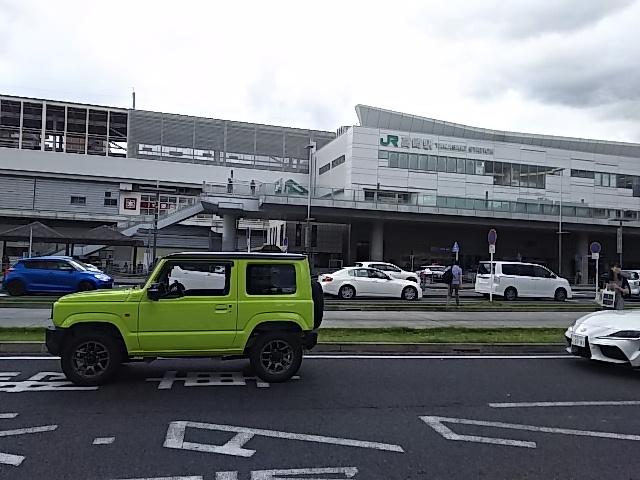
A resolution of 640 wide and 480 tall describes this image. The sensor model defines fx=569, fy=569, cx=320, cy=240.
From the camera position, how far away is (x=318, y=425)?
19.1 feet

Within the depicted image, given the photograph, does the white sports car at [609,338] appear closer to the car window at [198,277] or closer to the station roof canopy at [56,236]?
the car window at [198,277]

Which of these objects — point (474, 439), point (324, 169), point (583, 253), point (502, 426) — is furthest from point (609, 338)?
point (324, 169)

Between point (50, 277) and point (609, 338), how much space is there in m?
19.5

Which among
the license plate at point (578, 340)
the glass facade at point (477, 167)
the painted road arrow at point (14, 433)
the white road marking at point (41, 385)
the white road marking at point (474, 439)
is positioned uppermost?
the glass facade at point (477, 167)

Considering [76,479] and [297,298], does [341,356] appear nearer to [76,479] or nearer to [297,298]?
[297,298]

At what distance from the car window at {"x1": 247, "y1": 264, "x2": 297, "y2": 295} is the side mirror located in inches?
43.7

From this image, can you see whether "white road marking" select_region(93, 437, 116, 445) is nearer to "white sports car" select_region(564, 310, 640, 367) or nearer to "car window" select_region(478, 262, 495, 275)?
"white sports car" select_region(564, 310, 640, 367)

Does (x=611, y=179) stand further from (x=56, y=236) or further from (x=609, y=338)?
(x=609, y=338)

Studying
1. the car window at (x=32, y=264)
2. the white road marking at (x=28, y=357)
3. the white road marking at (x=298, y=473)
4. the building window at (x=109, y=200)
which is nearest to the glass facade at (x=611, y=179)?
the building window at (x=109, y=200)

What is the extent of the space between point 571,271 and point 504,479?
5920 centimetres

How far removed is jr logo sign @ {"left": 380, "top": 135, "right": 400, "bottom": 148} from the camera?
5678 centimetres

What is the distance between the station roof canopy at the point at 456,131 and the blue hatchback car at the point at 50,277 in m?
41.9

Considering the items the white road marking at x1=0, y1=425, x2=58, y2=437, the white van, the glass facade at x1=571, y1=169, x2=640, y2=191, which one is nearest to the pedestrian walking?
the white van

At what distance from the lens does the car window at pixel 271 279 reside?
25.2ft
